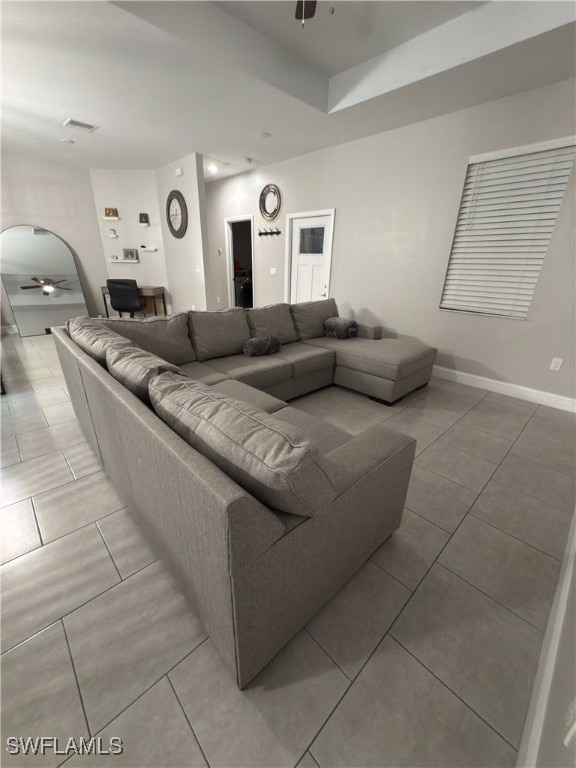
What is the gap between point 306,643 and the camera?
3.62ft

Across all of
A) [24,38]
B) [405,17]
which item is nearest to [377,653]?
[405,17]

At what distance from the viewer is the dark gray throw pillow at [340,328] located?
343cm

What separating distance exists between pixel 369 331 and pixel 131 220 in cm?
484

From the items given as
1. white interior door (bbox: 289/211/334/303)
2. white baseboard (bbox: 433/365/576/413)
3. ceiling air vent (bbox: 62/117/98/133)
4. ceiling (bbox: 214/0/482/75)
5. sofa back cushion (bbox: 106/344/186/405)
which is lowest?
white baseboard (bbox: 433/365/576/413)

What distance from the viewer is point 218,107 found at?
9.88ft

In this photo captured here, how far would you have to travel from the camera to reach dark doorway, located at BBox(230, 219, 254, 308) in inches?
277

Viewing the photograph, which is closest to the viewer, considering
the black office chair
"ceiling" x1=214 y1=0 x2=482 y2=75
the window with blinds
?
"ceiling" x1=214 y1=0 x2=482 y2=75

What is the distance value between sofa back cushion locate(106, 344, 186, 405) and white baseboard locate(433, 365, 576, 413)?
320 centimetres

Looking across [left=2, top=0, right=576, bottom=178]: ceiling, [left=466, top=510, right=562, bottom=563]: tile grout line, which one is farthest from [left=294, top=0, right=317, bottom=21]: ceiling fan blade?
[left=466, top=510, right=562, bottom=563]: tile grout line

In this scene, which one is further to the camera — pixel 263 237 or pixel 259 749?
pixel 263 237

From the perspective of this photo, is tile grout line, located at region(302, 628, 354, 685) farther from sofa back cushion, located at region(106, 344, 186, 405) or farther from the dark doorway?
the dark doorway

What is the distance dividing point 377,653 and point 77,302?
6386 mm

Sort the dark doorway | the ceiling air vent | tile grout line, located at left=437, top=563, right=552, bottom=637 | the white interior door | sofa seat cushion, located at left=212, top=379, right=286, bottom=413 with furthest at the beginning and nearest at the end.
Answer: the dark doorway, the white interior door, the ceiling air vent, sofa seat cushion, located at left=212, top=379, right=286, bottom=413, tile grout line, located at left=437, top=563, right=552, bottom=637

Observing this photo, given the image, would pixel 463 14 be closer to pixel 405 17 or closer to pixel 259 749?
pixel 405 17
